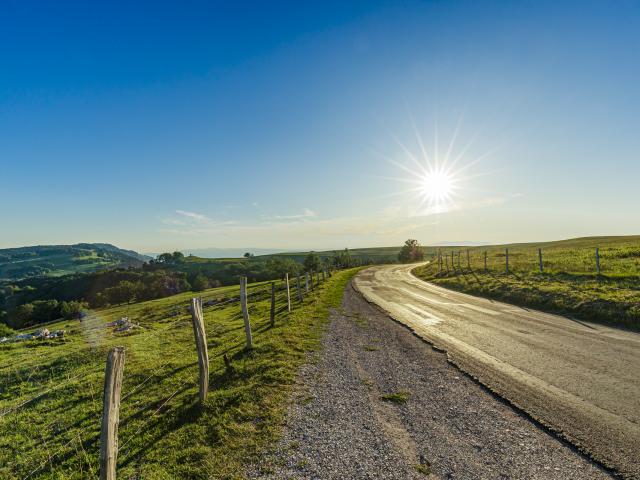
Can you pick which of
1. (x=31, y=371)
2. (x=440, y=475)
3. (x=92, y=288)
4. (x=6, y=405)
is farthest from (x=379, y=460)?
(x=92, y=288)

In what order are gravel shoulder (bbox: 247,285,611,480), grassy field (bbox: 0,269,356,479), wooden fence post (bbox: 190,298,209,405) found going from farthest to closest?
wooden fence post (bbox: 190,298,209,405), grassy field (bbox: 0,269,356,479), gravel shoulder (bbox: 247,285,611,480)

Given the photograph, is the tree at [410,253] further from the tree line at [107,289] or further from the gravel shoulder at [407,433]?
the gravel shoulder at [407,433]

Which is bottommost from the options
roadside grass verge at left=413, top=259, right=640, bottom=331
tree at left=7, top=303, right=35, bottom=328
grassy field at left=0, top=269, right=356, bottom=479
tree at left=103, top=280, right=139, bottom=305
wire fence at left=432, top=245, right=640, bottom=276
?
tree at left=7, top=303, right=35, bottom=328

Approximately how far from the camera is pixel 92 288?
329 feet

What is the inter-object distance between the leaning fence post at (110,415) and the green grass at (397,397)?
556cm

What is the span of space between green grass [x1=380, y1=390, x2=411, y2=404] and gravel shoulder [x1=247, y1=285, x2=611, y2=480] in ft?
0.09

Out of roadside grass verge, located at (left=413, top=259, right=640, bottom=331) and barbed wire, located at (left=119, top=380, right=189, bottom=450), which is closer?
barbed wire, located at (left=119, top=380, right=189, bottom=450)

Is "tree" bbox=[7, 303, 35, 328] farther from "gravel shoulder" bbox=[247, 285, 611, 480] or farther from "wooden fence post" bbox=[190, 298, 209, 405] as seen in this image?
"gravel shoulder" bbox=[247, 285, 611, 480]

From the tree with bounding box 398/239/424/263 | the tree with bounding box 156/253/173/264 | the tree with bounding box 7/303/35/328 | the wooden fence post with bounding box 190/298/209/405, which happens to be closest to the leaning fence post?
the wooden fence post with bounding box 190/298/209/405

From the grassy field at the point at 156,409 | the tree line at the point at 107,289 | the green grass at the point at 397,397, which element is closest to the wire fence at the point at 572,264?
the green grass at the point at 397,397

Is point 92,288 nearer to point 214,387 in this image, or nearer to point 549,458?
point 214,387

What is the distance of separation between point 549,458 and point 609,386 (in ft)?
13.6

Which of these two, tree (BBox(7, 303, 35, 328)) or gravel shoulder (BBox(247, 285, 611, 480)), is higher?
gravel shoulder (BBox(247, 285, 611, 480))

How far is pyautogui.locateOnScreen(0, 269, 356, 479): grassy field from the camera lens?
5.51m
